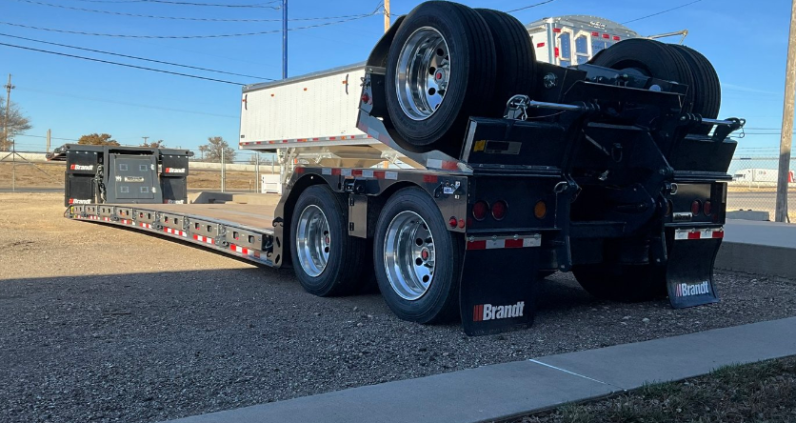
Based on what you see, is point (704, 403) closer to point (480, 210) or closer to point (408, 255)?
point (480, 210)

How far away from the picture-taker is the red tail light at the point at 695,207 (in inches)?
264

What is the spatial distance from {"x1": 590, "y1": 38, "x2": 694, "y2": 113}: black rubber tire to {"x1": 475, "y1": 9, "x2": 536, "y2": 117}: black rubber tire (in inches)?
64.4

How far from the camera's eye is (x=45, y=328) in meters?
5.70

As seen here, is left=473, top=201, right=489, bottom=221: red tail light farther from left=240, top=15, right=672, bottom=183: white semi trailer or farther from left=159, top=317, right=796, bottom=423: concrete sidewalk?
left=240, top=15, right=672, bottom=183: white semi trailer

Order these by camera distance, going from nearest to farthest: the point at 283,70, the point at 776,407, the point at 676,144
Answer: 1. the point at 776,407
2. the point at 676,144
3. the point at 283,70

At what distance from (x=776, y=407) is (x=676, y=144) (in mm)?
2947

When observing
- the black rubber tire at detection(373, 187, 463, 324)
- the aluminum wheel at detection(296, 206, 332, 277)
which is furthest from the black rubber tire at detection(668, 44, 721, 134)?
the aluminum wheel at detection(296, 206, 332, 277)

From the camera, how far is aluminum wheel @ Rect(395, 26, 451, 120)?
6.08 m

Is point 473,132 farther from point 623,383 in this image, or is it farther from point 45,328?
point 45,328

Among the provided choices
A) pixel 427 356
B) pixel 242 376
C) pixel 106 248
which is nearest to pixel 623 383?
pixel 427 356

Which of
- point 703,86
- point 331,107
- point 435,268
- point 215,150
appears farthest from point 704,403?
point 215,150

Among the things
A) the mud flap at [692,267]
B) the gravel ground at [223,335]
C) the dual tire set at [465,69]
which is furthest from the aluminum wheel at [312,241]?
the mud flap at [692,267]

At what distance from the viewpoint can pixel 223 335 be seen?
557 centimetres

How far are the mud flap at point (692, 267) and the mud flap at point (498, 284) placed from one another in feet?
5.64
